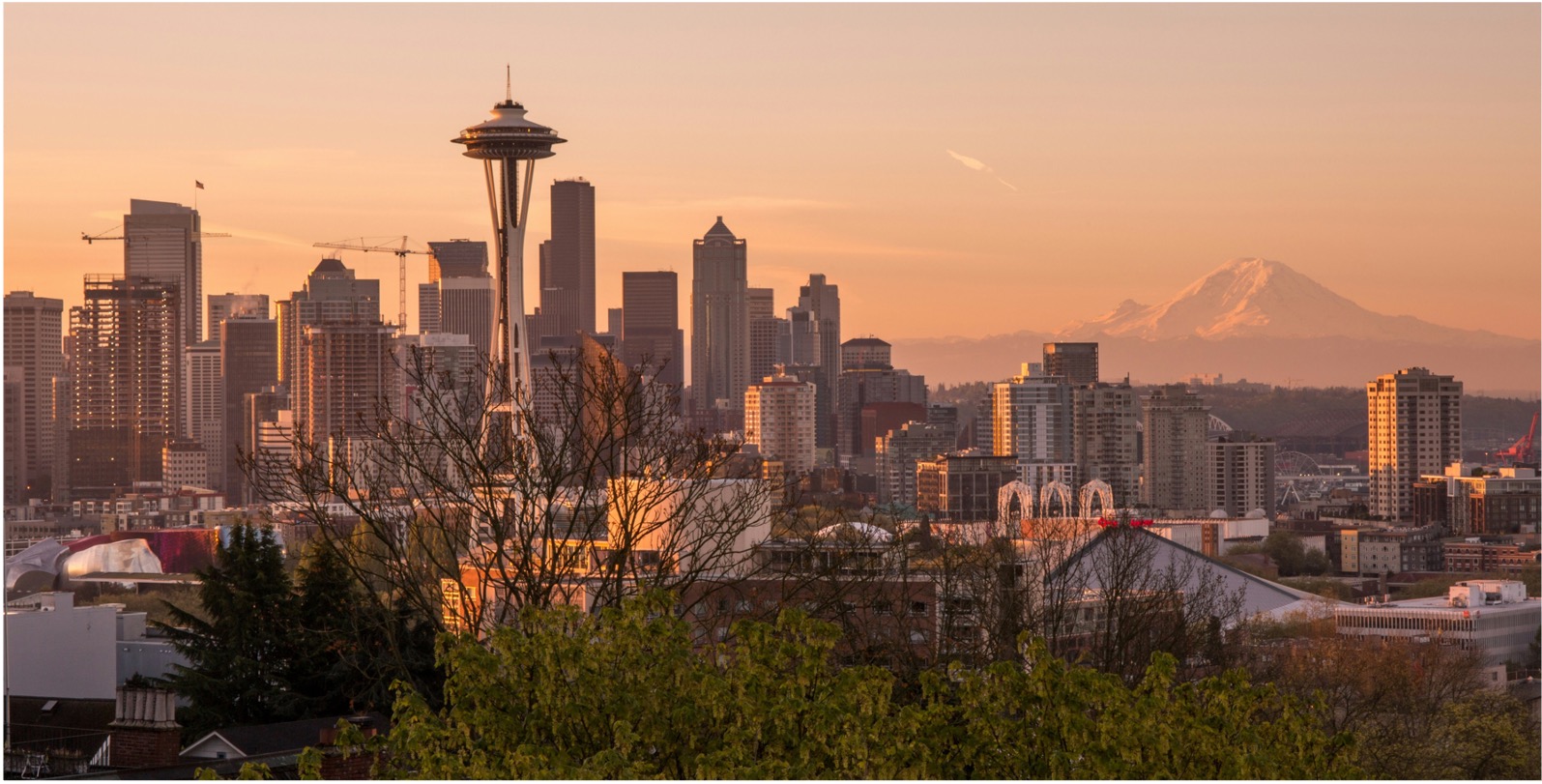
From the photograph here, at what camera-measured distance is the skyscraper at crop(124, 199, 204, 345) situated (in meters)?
103

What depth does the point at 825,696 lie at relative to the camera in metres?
4.66

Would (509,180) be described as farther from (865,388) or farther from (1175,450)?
(865,388)

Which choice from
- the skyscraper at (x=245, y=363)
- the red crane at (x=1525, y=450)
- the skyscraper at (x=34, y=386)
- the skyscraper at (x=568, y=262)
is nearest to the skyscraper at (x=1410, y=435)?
the red crane at (x=1525, y=450)

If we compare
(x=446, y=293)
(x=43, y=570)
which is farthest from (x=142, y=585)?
(x=446, y=293)

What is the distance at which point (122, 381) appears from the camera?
305 feet

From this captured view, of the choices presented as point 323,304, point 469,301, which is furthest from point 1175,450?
point 323,304

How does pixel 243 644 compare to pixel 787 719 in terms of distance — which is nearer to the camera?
pixel 787 719

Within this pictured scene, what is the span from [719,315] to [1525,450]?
1817 inches

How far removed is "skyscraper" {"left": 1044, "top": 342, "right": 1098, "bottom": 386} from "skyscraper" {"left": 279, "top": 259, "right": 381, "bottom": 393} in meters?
34.4

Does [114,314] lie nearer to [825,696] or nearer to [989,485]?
[989,485]

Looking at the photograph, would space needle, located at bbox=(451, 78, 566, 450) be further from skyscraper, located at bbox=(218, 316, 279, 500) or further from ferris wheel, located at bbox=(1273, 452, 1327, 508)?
skyscraper, located at bbox=(218, 316, 279, 500)

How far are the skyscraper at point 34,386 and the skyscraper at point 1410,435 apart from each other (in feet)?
167

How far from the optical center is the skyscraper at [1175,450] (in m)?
78.3

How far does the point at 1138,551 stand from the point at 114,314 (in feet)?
289
